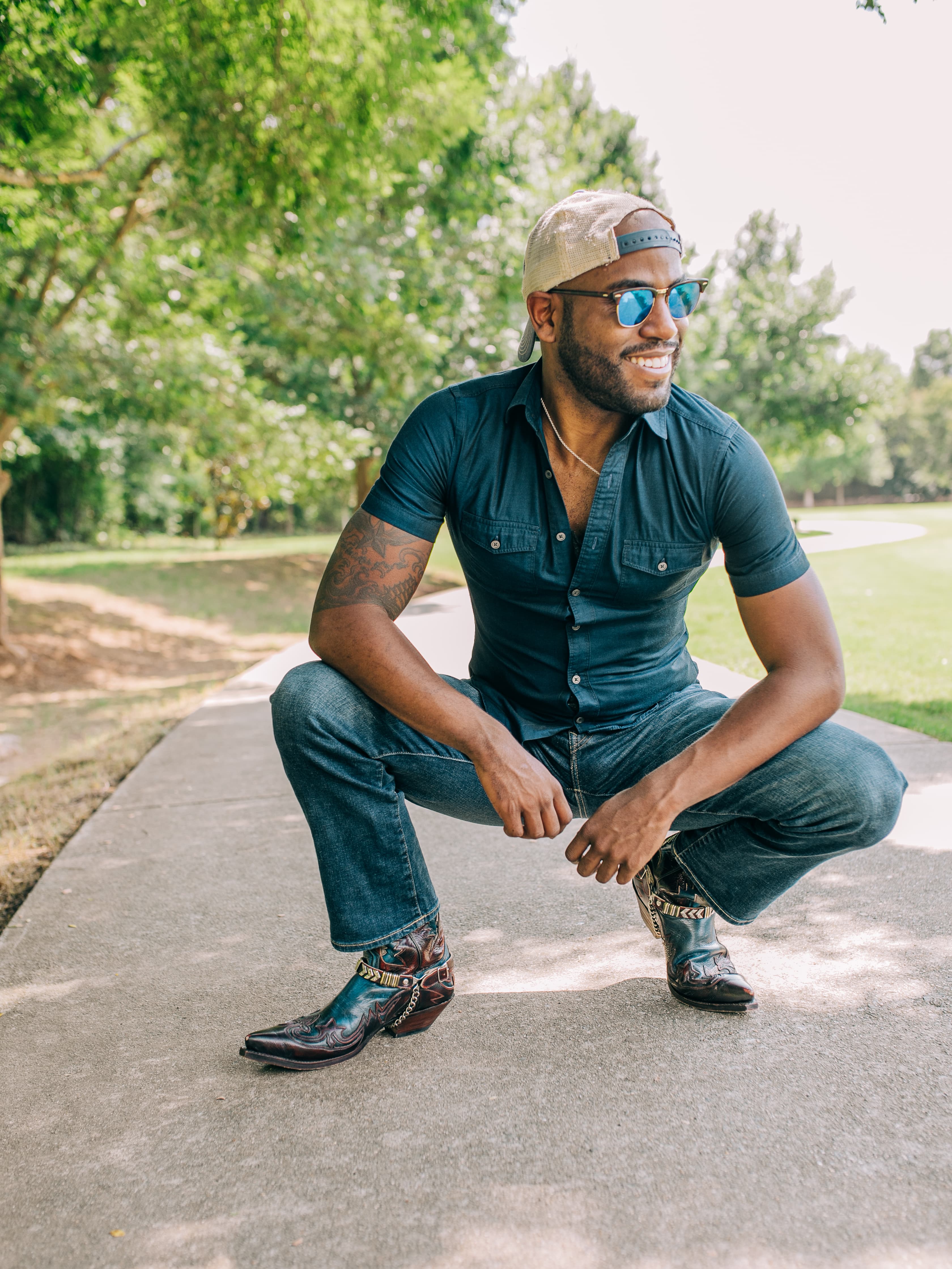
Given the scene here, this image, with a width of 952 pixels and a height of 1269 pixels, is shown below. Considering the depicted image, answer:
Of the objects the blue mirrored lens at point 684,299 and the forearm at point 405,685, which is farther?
the blue mirrored lens at point 684,299

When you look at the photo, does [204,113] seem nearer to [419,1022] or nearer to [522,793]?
[522,793]

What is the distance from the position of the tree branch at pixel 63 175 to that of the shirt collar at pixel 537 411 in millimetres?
7057

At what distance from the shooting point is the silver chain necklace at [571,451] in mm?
2859

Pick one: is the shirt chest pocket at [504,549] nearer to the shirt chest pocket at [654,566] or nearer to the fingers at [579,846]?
the shirt chest pocket at [654,566]

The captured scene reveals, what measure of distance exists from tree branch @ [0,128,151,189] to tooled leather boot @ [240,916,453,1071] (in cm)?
784

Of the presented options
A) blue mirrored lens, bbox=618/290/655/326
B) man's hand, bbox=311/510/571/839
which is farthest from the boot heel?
blue mirrored lens, bbox=618/290/655/326

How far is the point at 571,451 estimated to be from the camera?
→ 2877mm

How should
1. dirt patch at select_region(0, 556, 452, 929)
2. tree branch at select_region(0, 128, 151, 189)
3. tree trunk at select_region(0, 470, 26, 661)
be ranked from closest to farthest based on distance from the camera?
dirt patch at select_region(0, 556, 452, 929) → tree branch at select_region(0, 128, 151, 189) → tree trunk at select_region(0, 470, 26, 661)

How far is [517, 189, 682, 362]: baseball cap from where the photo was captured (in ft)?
8.88

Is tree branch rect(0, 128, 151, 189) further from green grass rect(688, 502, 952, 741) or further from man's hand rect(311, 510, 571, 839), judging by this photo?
man's hand rect(311, 510, 571, 839)

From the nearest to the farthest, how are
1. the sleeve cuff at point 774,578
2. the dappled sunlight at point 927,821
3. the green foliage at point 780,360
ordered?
the sleeve cuff at point 774,578, the dappled sunlight at point 927,821, the green foliage at point 780,360

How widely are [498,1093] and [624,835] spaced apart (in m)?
0.62

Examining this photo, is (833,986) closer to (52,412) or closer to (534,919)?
(534,919)

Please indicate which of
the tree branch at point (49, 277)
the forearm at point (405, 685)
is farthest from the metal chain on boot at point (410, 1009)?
the tree branch at point (49, 277)
